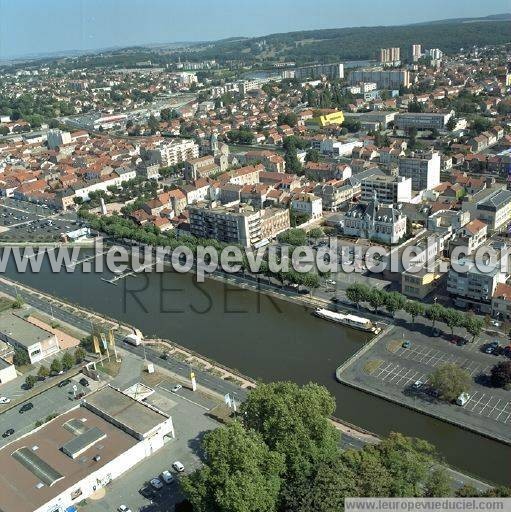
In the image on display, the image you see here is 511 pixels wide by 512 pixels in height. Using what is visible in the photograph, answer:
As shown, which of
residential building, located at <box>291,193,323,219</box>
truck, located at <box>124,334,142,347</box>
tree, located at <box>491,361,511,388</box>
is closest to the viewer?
Answer: tree, located at <box>491,361,511,388</box>

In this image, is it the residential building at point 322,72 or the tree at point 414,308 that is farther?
Result: the residential building at point 322,72

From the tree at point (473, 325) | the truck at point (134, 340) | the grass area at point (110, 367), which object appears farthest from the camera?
the truck at point (134, 340)

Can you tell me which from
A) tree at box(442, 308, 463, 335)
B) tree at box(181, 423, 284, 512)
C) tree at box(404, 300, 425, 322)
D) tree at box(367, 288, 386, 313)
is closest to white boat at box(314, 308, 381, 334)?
tree at box(367, 288, 386, 313)

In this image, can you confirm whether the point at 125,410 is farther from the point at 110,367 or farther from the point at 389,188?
the point at 389,188

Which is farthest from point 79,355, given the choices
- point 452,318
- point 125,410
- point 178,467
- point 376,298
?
point 452,318

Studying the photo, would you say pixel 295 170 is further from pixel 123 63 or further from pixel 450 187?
pixel 123 63

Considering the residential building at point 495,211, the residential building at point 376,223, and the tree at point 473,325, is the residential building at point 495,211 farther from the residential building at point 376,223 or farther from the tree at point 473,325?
the tree at point 473,325

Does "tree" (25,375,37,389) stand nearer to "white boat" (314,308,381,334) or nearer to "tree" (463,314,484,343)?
"white boat" (314,308,381,334)

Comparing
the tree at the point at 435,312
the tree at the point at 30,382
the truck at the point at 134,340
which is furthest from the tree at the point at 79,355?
the tree at the point at 435,312
